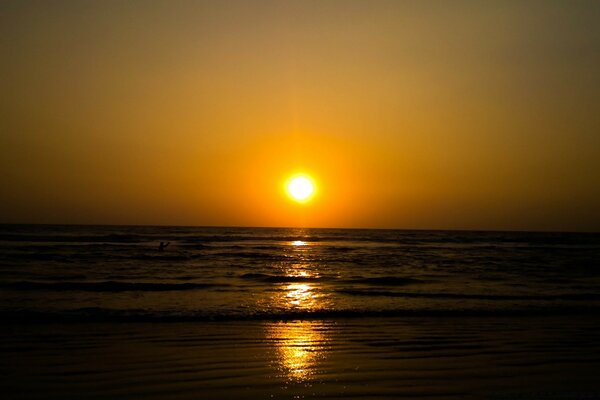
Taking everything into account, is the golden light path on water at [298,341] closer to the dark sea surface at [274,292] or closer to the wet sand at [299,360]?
the wet sand at [299,360]

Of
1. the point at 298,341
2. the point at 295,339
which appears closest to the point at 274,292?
the point at 295,339

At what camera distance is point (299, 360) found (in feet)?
23.8

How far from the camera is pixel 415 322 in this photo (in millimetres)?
11211

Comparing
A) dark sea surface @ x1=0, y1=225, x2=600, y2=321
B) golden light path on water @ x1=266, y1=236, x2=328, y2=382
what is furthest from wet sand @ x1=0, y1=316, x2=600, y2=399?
dark sea surface @ x1=0, y1=225, x2=600, y2=321

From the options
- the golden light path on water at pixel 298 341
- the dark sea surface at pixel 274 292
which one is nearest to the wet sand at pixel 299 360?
the golden light path on water at pixel 298 341

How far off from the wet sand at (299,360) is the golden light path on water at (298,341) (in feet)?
0.06

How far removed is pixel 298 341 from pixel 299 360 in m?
1.55

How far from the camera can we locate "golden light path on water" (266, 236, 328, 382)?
6.70m

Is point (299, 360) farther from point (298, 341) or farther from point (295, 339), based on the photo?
point (295, 339)

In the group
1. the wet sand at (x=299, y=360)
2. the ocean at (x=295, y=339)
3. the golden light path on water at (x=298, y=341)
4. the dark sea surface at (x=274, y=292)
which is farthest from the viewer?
the dark sea surface at (x=274, y=292)

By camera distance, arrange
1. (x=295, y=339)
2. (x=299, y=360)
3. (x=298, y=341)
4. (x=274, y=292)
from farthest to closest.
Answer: (x=274, y=292), (x=295, y=339), (x=298, y=341), (x=299, y=360)

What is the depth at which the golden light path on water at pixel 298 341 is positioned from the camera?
670 cm

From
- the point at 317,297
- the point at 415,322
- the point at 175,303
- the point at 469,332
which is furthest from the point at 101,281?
the point at 469,332

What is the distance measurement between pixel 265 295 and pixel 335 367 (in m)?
9.07
